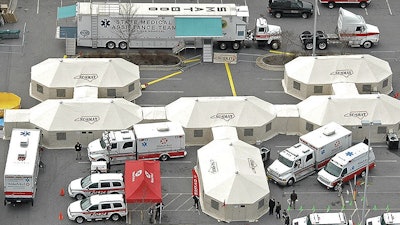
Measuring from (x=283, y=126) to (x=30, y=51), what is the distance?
27.6 m

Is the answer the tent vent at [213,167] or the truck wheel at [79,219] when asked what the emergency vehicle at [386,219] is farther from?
the truck wheel at [79,219]

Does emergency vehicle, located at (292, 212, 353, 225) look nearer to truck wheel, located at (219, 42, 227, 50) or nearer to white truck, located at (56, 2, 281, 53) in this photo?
white truck, located at (56, 2, 281, 53)

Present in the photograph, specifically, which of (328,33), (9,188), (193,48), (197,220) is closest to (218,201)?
(197,220)

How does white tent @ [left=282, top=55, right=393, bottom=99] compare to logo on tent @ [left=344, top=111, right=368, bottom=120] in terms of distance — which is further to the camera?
white tent @ [left=282, top=55, right=393, bottom=99]

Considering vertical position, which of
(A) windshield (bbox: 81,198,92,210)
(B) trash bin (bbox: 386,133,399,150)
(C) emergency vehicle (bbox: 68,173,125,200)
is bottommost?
(A) windshield (bbox: 81,198,92,210)

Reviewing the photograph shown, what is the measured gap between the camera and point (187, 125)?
84625mm

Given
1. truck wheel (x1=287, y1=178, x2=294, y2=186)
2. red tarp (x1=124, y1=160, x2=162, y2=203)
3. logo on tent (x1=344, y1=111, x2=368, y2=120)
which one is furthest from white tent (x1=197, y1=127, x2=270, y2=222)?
logo on tent (x1=344, y1=111, x2=368, y2=120)

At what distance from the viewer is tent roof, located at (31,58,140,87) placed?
90.5 metres

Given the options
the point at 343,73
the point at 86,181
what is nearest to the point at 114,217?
the point at 86,181

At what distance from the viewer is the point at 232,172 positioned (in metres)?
76.8

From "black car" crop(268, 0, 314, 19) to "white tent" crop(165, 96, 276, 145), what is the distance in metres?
22.5

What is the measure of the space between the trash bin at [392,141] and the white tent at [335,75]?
25.4 ft

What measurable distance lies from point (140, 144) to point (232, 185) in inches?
394

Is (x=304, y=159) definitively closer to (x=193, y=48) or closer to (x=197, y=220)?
(x=197, y=220)
